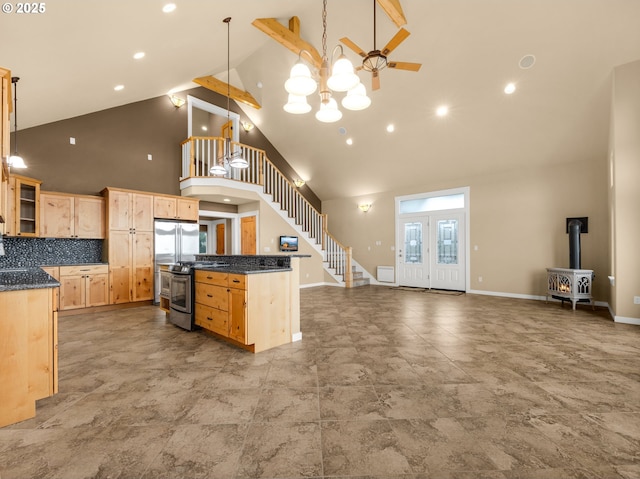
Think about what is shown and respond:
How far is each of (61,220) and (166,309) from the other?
101 inches

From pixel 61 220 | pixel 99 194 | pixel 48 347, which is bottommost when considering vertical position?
pixel 48 347

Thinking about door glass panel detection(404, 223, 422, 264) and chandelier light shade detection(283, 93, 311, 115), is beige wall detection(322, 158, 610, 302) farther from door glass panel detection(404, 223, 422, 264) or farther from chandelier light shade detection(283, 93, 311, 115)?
chandelier light shade detection(283, 93, 311, 115)

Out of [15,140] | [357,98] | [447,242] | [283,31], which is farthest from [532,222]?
[15,140]

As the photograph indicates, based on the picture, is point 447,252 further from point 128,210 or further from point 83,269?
point 83,269

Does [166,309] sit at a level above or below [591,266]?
below

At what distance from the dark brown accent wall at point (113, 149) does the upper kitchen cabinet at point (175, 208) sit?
29.3 inches

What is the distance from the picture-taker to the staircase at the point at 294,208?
8117 mm

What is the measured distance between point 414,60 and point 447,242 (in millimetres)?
4489

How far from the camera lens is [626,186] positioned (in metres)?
4.53

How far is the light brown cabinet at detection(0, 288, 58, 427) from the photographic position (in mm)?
2027

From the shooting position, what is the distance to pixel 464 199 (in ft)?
25.2

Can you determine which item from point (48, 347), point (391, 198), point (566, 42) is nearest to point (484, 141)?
point (566, 42)

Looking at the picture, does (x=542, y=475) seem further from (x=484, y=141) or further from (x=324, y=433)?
(x=484, y=141)

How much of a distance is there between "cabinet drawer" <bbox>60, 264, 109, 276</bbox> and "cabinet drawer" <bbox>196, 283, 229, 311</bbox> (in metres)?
2.77
